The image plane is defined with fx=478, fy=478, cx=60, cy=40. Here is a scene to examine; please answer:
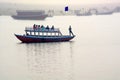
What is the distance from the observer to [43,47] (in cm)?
5453

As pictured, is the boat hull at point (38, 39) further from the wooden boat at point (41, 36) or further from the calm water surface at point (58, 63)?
the calm water surface at point (58, 63)

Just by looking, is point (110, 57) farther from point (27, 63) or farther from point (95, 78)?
point (95, 78)

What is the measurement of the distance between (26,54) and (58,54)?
3400 millimetres

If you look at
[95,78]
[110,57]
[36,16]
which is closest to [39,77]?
[95,78]

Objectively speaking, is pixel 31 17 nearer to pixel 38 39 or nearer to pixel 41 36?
pixel 41 36

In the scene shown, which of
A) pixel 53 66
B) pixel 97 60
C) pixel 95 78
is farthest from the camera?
pixel 97 60

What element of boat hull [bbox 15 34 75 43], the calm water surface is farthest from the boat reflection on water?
boat hull [bbox 15 34 75 43]

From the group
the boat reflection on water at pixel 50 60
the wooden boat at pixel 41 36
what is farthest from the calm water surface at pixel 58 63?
the wooden boat at pixel 41 36

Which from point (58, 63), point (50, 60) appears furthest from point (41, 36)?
point (58, 63)

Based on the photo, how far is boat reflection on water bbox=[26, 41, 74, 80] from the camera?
114ft

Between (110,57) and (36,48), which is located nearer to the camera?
(110,57)

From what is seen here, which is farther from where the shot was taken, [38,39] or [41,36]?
[41,36]

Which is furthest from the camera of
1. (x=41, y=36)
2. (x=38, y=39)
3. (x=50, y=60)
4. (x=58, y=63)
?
(x=41, y=36)

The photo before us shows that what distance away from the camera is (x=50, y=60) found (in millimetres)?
43125
